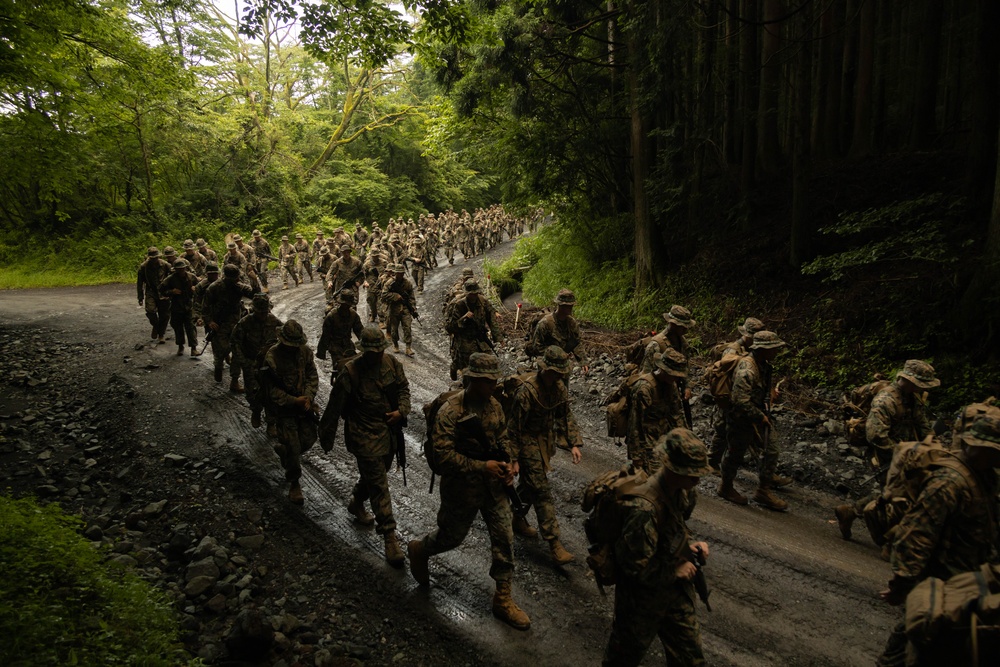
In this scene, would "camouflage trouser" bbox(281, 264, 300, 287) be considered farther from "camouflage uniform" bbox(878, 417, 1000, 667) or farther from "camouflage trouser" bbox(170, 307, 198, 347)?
"camouflage uniform" bbox(878, 417, 1000, 667)

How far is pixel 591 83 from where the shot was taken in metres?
14.1

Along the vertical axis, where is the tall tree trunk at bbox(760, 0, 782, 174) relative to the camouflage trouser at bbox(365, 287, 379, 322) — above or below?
above

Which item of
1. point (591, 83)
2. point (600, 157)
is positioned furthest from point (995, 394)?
point (591, 83)

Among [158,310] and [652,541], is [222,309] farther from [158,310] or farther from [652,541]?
[652,541]

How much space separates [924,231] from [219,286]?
464 inches

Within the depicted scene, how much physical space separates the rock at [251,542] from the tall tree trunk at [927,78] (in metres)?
15.6

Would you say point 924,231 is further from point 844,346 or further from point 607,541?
point 607,541

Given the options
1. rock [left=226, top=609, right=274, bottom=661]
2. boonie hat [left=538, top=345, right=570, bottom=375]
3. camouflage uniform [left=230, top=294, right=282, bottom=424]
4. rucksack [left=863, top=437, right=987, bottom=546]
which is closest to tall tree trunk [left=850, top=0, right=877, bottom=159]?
rucksack [left=863, top=437, right=987, bottom=546]

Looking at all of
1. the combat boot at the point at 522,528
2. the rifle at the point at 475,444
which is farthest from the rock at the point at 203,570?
the combat boot at the point at 522,528

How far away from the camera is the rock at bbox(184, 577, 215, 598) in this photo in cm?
440

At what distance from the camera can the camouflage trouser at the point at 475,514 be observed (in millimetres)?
4355

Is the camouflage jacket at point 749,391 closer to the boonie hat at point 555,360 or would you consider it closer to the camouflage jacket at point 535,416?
the camouflage jacket at point 535,416

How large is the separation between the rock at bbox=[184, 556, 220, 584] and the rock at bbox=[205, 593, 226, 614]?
10.4 inches

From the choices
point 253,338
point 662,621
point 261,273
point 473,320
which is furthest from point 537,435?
point 261,273
